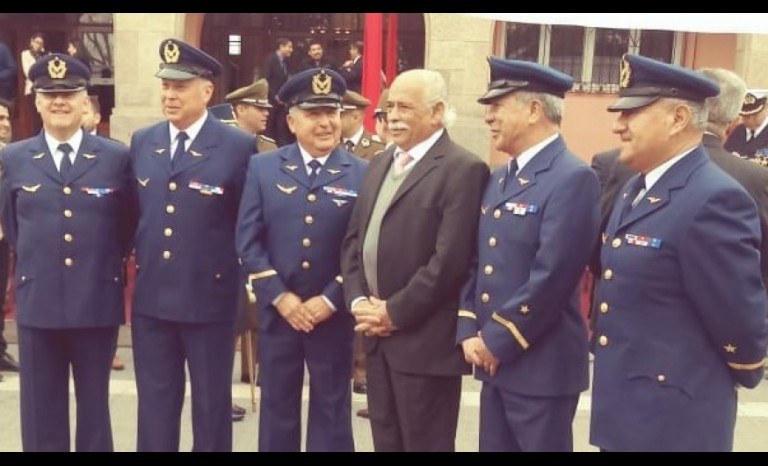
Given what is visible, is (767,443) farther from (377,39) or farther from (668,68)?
(377,39)

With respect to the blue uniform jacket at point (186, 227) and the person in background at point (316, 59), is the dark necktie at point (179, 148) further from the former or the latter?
the person in background at point (316, 59)

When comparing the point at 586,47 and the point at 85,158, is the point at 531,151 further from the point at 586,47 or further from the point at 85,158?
the point at 586,47

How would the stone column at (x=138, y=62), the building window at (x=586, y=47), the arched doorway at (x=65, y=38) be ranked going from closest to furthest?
the stone column at (x=138, y=62)
the building window at (x=586, y=47)
the arched doorway at (x=65, y=38)

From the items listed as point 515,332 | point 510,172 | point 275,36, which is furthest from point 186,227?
point 275,36

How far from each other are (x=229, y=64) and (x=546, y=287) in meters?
11.6

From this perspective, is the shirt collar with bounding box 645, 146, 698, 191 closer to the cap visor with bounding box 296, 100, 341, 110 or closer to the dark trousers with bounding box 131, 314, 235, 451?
the cap visor with bounding box 296, 100, 341, 110

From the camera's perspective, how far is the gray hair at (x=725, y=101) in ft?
12.8

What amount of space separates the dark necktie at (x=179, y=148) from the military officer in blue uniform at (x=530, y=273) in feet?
4.55

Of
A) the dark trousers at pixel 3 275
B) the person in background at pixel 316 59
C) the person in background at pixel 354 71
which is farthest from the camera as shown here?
the person in background at pixel 316 59

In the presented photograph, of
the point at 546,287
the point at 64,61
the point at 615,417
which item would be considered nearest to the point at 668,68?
the point at 546,287

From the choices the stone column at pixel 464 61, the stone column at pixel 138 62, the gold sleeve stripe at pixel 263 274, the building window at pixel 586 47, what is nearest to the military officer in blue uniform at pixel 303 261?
the gold sleeve stripe at pixel 263 274

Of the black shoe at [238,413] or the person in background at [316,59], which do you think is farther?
the person in background at [316,59]

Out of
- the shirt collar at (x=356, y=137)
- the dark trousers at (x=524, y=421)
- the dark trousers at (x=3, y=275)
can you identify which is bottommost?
the dark trousers at (x=3, y=275)

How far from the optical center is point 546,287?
3139 millimetres
